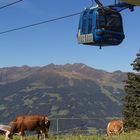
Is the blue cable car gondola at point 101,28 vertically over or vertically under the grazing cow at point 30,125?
over

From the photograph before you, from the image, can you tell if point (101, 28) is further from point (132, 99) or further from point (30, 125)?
point (132, 99)

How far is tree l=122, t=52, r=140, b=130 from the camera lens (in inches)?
2319

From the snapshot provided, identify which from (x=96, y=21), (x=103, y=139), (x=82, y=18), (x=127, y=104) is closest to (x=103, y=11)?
(x=96, y=21)

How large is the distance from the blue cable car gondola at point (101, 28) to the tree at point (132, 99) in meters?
33.6

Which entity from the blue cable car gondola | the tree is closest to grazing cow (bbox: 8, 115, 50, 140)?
the blue cable car gondola

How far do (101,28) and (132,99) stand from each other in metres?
42.9

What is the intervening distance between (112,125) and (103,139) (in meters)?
20.6

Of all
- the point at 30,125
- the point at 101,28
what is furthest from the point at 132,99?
the point at 101,28

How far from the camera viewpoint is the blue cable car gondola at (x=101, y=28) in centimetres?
2173

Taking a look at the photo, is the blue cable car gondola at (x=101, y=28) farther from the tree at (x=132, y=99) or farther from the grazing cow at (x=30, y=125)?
the tree at (x=132, y=99)

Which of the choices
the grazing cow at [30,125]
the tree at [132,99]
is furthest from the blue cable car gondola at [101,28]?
the tree at [132,99]

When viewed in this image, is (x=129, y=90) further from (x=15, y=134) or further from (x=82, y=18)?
(x=82, y=18)

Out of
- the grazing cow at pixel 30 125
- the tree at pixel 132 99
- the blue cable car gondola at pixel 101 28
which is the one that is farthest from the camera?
the tree at pixel 132 99

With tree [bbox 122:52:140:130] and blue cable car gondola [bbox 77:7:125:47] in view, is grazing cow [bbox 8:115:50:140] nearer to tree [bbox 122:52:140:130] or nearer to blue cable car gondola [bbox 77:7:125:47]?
blue cable car gondola [bbox 77:7:125:47]
